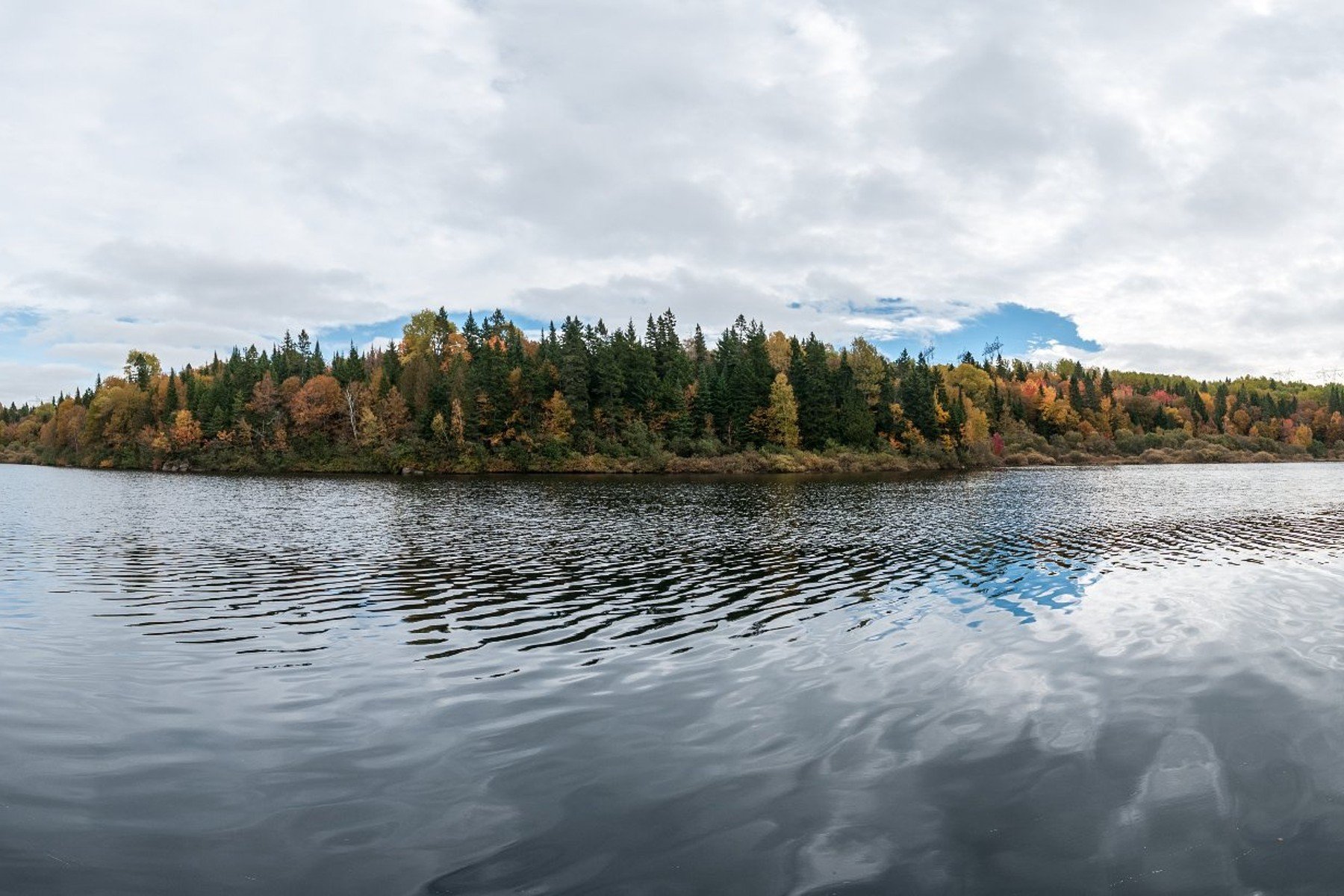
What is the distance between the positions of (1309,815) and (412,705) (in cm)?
1233

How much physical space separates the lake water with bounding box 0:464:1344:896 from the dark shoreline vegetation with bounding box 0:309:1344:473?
83.3 m

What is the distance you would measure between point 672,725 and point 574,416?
336ft

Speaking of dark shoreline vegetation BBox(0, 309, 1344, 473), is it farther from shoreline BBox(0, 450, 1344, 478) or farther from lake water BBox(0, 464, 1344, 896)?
lake water BBox(0, 464, 1344, 896)

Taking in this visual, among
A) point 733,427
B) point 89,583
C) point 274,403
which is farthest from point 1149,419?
point 89,583

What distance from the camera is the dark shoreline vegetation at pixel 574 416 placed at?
110250 millimetres

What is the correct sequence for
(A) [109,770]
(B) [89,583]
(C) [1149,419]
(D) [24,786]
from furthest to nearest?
(C) [1149,419], (B) [89,583], (A) [109,770], (D) [24,786]

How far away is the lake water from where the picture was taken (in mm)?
7332

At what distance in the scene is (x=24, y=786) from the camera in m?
8.70

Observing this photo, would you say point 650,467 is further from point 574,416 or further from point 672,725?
point 672,725

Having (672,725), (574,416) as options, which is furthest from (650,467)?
(672,725)

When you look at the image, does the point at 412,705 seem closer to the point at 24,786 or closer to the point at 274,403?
the point at 24,786

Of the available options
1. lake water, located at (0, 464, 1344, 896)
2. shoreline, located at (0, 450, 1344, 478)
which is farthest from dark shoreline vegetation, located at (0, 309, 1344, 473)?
lake water, located at (0, 464, 1344, 896)

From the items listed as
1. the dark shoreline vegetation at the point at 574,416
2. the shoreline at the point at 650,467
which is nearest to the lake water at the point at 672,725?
the shoreline at the point at 650,467

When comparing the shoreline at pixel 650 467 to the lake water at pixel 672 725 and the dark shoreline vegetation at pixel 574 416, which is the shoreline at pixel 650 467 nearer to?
the dark shoreline vegetation at pixel 574 416
